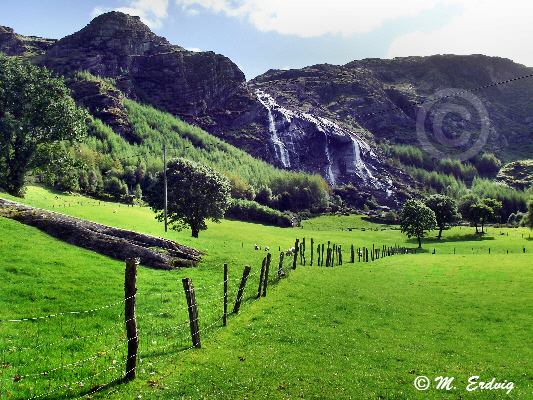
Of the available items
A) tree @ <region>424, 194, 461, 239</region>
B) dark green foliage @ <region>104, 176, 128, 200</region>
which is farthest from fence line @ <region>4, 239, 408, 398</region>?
dark green foliage @ <region>104, 176, 128, 200</region>

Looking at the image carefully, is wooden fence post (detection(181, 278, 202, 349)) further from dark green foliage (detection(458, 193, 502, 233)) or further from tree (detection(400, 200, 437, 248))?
dark green foliage (detection(458, 193, 502, 233))

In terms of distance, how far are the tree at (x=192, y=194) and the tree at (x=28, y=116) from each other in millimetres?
15054

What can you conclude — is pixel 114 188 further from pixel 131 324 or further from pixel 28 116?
pixel 131 324

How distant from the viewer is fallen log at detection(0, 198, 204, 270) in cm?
2444

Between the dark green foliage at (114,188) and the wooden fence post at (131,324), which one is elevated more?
the dark green foliage at (114,188)

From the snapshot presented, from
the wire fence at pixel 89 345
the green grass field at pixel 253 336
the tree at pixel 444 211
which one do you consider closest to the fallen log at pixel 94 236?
the green grass field at pixel 253 336

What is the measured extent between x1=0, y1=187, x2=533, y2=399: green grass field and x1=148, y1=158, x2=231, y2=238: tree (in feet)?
90.0

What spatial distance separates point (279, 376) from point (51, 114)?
48611mm

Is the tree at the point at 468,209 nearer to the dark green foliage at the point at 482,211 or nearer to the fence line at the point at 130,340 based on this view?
the dark green foliage at the point at 482,211

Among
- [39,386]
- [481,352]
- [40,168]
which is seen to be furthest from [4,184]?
[481,352]

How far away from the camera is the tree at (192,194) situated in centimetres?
5441

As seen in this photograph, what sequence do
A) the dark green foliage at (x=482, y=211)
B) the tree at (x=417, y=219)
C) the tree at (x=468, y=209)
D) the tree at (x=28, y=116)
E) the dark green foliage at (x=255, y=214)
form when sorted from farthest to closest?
the dark green foliage at (x=255, y=214) < the tree at (x=468, y=209) < the dark green foliage at (x=482, y=211) < the tree at (x=417, y=219) < the tree at (x=28, y=116)

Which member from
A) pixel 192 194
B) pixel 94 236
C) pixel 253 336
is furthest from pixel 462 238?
pixel 94 236

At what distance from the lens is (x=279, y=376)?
11750mm
